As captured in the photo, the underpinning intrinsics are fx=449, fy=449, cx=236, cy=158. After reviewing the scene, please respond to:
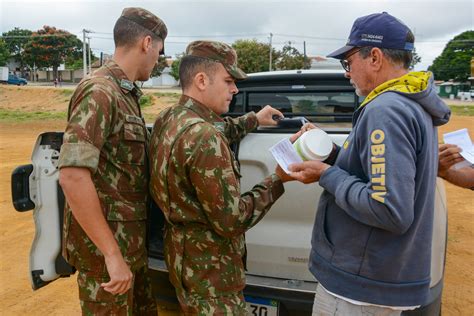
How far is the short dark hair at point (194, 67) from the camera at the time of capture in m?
1.96

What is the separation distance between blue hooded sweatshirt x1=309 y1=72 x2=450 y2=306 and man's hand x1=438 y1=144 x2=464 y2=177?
15.0 inches

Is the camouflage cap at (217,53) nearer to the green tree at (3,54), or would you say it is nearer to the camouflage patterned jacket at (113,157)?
the camouflage patterned jacket at (113,157)

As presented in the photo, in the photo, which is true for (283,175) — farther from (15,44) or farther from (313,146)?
(15,44)

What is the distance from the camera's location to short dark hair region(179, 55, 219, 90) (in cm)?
196

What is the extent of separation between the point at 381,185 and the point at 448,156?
743mm

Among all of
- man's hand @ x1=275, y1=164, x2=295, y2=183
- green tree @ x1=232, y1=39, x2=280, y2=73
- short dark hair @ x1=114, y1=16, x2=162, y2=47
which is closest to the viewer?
man's hand @ x1=275, y1=164, x2=295, y2=183

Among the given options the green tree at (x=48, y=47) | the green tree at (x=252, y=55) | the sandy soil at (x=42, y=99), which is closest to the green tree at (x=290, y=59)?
the green tree at (x=252, y=55)

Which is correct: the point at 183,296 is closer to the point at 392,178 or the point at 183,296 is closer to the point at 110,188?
the point at 110,188

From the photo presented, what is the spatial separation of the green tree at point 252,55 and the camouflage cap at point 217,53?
37.0m

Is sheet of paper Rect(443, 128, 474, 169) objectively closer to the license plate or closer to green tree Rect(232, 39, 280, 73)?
the license plate

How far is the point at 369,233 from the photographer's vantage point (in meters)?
1.59

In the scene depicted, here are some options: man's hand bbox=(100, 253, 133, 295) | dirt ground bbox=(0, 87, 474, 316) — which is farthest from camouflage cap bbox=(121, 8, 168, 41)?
dirt ground bbox=(0, 87, 474, 316)

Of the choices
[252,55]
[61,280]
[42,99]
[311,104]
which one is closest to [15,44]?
[42,99]

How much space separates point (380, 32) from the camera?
1602mm
